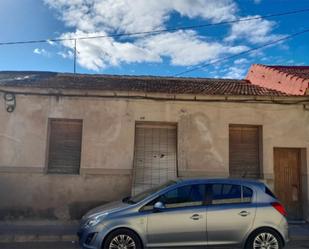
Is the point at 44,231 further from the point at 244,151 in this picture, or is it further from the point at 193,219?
the point at 244,151

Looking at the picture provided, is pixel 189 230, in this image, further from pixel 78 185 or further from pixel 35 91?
pixel 35 91

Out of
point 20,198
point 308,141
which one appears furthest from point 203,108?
point 20,198

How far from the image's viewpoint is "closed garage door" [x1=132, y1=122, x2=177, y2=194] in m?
11.1

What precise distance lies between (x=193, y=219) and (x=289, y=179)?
19.1 ft

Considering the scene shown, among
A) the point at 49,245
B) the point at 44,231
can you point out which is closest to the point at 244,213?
the point at 49,245

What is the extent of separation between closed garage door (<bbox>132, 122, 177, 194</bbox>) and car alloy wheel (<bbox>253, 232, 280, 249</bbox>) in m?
4.28

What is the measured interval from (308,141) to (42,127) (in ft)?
26.9

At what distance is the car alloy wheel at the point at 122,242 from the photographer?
6.79m

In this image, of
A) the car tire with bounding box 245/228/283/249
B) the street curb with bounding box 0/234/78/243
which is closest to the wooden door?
the car tire with bounding box 245/228/283/249

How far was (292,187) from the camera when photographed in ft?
37.6

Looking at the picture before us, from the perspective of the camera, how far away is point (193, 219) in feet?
22.8

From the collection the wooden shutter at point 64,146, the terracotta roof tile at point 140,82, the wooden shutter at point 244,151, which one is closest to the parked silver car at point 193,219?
the wooden shutter at point 64,146

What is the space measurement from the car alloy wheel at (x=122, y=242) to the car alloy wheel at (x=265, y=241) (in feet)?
7.89

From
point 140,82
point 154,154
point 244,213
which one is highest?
point 140,82
